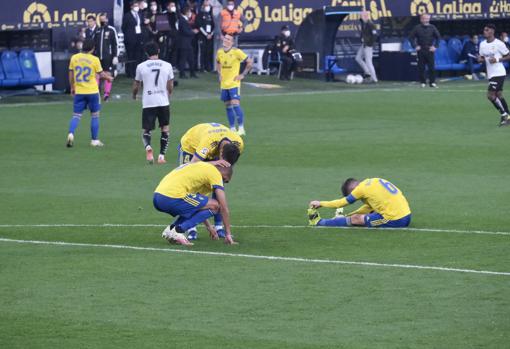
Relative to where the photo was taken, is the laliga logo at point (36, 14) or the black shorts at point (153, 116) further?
the laliga logo at point (36, 14)

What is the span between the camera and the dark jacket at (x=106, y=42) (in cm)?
3675

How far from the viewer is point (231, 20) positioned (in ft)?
134

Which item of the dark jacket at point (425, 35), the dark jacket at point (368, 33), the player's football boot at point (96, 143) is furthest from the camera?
the dark jacket at point (368, 33)

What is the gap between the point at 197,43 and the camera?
43406 mm

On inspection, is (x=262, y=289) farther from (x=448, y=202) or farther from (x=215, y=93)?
(x=215, y=93)

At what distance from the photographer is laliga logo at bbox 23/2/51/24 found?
3850 centimetres

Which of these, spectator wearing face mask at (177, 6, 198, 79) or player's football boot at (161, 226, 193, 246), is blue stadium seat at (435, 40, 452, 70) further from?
player's football boot at (161, 226, 193, 246)

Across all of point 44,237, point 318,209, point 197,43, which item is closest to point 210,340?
point 44,237

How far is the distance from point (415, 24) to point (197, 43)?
7682 millimetres

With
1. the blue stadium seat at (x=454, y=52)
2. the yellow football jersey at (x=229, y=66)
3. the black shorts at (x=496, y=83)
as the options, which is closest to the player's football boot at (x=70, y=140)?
the yellow football jersey at (x=229, y=66)

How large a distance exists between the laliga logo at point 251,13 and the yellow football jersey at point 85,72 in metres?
18.9

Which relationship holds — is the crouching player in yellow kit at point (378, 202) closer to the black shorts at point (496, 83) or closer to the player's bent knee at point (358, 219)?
the player's bent knee at point (358, 219)

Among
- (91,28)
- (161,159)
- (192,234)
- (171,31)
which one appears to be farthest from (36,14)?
(192,234)

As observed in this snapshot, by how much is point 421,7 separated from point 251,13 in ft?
23.3
